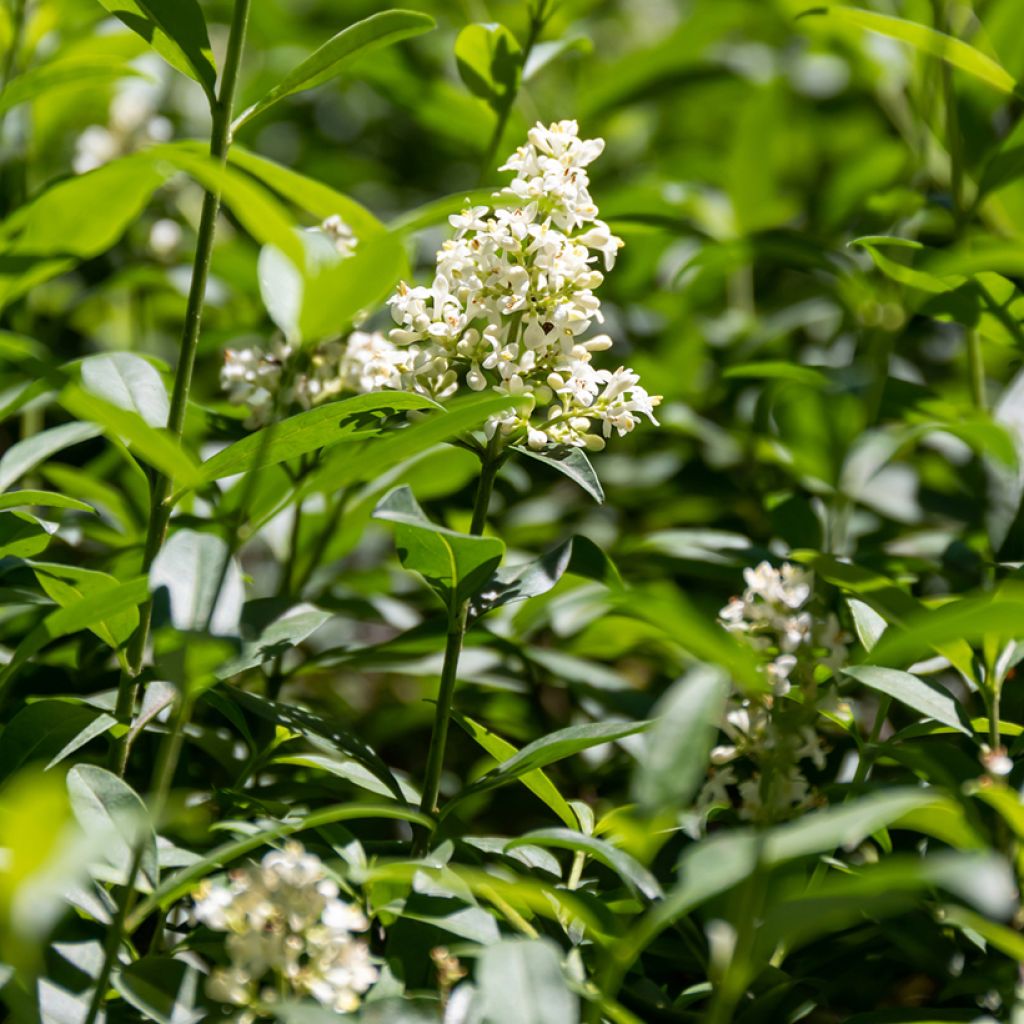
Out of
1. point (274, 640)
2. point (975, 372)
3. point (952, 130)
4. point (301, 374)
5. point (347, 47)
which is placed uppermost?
point (347, 47)

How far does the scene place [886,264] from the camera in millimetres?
1441

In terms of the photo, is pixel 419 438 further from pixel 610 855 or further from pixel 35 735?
pixel 35 735

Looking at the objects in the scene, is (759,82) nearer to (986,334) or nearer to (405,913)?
(986,334)

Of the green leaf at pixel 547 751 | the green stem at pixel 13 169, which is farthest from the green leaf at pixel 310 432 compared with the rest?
the green stem at pixel 13 169

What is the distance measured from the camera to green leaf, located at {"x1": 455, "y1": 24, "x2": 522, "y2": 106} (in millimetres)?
1625

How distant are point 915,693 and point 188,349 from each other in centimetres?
77

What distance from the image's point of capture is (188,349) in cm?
116

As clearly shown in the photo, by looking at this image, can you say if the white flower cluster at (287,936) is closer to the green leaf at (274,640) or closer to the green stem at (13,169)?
the green leaf at (274,640)

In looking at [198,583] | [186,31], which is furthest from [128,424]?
[186,31]

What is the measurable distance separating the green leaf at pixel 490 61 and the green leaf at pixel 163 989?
3.92ft

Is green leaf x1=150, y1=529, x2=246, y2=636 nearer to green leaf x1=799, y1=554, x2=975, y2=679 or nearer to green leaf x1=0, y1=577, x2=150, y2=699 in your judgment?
green leaf x1=0, y1=577, x2=150, y2=699

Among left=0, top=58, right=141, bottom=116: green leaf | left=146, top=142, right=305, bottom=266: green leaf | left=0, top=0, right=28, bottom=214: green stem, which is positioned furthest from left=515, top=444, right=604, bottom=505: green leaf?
left=0, top=0, right=28, bottom=214: green stem

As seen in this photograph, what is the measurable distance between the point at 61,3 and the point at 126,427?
1.42m

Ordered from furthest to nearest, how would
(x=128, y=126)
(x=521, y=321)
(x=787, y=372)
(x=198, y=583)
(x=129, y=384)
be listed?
(x=128, y=126), (x=787, y=372), (x=129, y=384), (x=521, y=321), (x=198, y=583)
